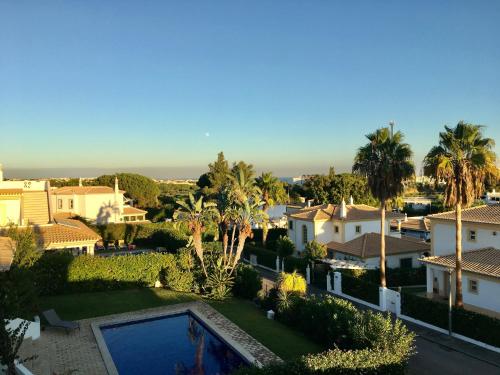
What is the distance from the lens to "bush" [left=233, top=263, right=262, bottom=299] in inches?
1048

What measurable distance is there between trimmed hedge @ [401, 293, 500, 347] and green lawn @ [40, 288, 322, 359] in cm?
673

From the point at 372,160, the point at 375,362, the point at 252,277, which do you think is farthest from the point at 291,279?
the point at 375,362

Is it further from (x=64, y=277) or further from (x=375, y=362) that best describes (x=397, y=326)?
(x=64, y=277)

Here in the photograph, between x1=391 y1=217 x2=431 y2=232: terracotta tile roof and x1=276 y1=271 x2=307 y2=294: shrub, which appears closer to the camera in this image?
x1=276 y1=271 x2=307 y2=294: shrub

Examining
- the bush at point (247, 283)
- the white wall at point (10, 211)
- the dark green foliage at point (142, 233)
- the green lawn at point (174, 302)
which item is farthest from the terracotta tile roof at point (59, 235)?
the dark green foliage at point (142, 233)

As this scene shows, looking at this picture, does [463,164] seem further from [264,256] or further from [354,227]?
[264,256]

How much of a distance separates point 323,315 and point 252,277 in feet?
28.6

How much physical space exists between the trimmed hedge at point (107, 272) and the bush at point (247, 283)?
3111mm

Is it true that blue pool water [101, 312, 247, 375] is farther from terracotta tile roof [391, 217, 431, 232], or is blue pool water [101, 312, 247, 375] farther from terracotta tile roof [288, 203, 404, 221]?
terracotta tile roof [391, 217, 431, 232]

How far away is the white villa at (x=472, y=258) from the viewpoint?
21.6 m

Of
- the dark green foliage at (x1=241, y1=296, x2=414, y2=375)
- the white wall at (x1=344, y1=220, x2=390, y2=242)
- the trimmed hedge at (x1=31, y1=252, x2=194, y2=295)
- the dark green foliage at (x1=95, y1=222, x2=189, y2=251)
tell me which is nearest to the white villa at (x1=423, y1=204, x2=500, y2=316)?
the dark green foliage at (x1=241, y1=296, x2=414, y2=375)

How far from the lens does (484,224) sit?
82.6 ft

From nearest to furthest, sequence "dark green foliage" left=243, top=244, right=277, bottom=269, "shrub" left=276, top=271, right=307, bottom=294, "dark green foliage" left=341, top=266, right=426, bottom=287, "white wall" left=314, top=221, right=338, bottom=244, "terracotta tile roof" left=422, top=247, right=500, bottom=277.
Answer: "terracotta tile roof" left=422, top=247, right=500, bottom=277
"shrub" left=276, top=271, right=307, bottom=294
"dark green foliage" left=341, top=266, right=426, bottom=287
"dark green foliage" left=243, top=244, right=277, bottom=269
"white wall" left=314, top=221, right=338, bottom=244

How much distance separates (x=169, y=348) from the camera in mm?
19109
